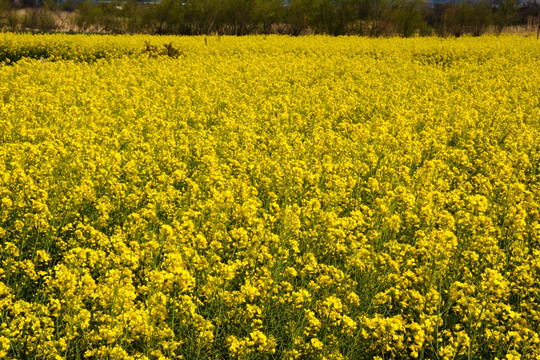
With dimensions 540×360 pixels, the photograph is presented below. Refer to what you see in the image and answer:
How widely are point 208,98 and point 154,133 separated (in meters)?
3.45

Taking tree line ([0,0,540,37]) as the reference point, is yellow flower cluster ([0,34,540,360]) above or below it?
below

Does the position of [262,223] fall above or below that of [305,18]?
below

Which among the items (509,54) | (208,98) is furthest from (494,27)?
(208,98)

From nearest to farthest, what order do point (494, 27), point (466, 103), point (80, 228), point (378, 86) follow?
point (80, 228) < point (466, 103) < point (378, 86) < point (494, 27)

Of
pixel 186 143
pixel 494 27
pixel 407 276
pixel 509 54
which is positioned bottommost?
pixel 407 276

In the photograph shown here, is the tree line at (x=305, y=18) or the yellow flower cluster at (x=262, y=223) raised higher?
the tree line at (x=305, y=18)

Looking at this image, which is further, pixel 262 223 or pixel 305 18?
pixel 305 18

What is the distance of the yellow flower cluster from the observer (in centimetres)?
393

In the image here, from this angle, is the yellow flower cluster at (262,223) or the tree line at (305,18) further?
the tree line at (305,18)

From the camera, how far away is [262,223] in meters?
5.19

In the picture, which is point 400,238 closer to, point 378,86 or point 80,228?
point 80,228

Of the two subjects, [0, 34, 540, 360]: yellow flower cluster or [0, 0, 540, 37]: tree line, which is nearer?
[0, 34, 540, 360]: yellow flower cluster

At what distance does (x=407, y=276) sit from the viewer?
16.1 ft

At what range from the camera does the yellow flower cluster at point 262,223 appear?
155 inches
